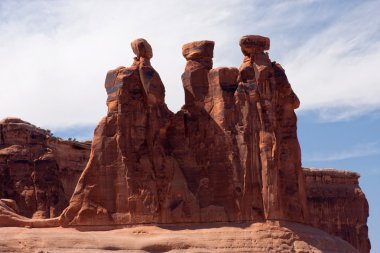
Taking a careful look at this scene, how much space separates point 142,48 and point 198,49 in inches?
117

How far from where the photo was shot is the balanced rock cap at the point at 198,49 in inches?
2058

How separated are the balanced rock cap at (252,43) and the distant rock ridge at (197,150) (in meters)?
0.04

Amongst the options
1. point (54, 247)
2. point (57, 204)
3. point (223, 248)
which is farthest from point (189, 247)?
point (57, 204)

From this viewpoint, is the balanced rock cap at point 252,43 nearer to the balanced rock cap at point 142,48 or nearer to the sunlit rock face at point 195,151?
the sunlit rock face at point 195,151

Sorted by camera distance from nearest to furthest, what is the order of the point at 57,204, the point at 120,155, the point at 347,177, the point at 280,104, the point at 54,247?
the point at 54,247 → the point at 120,155 → the point at 280,104 → the point at 57,204 → the point at 347,177

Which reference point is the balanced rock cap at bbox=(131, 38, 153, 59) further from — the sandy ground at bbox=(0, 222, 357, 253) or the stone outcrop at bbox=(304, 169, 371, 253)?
the stone outcrop at bbox=(304, 169, 371, 253)

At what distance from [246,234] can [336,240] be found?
19.0 feet

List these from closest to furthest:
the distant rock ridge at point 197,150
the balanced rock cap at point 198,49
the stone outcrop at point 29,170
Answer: the distant rock ridge at point 197,150 → the balanced rock cap at point 198,49 → the stone outcrop at point 29,170

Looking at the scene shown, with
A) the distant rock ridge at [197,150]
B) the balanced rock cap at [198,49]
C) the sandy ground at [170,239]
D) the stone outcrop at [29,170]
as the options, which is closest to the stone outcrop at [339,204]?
the stone outcrop at [29,170]

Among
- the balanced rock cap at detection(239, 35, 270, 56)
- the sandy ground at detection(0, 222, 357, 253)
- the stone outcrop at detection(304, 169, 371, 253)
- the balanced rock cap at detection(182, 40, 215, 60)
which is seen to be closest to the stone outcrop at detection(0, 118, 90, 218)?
the balanced rock cap at detection(182, 40, 215, 60)

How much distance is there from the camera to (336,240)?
170ft

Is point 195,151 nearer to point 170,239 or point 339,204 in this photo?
point 170,239

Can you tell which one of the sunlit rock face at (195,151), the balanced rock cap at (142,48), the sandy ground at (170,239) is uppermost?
the balanced rock cap at (142,48)

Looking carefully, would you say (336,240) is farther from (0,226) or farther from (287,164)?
(0,226)
